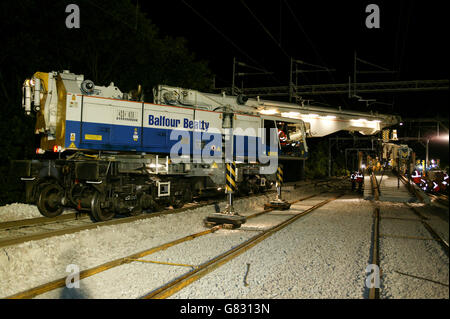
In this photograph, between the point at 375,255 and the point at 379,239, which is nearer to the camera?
the point at 375,255

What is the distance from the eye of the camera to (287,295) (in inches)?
166

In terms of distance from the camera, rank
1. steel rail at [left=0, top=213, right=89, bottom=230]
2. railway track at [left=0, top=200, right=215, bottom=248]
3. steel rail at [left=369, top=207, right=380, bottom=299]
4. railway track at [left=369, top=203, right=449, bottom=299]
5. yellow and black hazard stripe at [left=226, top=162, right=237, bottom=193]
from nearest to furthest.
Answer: steel rail at [left=369, top=207, right=380, bottom=299]
railway track at [left=369, top=203, right=449, bottom=299]
railway track at [left=0, top=200, right=215, bottom=248]
steel rail at [left=0, top=213, right=89, bottom=230]
yellow and black hazard stripe at [left=226, top=162, right=237, bottom=193]

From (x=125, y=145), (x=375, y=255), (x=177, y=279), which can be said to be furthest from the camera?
(x=125, y=145)

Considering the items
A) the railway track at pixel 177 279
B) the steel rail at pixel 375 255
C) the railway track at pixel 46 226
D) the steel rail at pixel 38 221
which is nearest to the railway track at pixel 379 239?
the steel rail at pixel 375 255

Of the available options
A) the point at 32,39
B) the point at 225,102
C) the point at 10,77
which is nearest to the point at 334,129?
the point at 225,102

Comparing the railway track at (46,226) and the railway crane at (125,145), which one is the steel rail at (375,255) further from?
the railway track at (46,226)

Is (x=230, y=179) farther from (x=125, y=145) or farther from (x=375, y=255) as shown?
(x=375, y=255)

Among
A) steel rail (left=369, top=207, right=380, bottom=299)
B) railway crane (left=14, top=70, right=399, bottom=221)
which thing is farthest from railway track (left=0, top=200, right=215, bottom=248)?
steel rail (left=369, top=207, right=380, bottom=299)

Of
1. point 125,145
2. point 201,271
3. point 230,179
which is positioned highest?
point 125,145

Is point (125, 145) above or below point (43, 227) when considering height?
above

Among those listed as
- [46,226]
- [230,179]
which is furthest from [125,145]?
[230,179]

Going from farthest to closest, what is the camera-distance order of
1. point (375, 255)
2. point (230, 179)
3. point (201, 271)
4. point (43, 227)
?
point (230, 179)
point (43, 227)
point (375, 255)
point (201, 271)

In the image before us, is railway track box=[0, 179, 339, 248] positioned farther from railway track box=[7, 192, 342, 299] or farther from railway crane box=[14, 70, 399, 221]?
railway track box=[7, 192, 342, 299]

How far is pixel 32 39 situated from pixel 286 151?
37.3 feet
